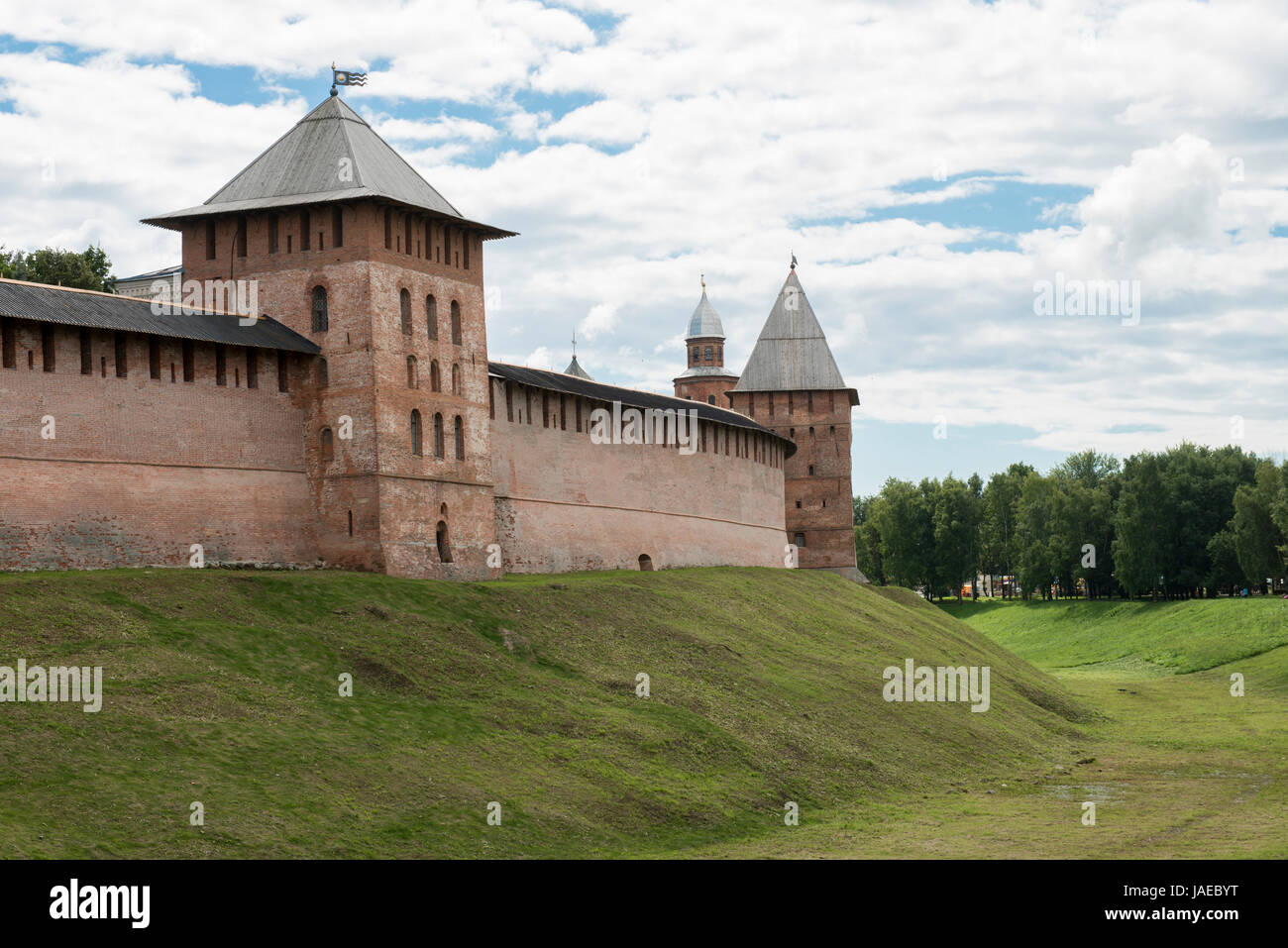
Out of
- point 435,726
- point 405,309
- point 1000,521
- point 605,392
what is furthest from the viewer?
point 1000,521

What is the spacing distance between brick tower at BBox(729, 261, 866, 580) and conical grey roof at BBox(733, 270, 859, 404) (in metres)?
0.04

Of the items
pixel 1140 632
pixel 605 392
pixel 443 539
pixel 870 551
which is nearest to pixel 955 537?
pixel 870 551

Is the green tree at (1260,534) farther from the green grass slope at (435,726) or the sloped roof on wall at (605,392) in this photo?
the green grass slope at (435,726)

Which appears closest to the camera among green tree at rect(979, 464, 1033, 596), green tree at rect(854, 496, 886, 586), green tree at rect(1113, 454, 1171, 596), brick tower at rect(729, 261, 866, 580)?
brick tower at rect(729, 261, 866, 580)

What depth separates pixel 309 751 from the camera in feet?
69.5

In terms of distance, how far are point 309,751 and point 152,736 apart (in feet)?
6.91

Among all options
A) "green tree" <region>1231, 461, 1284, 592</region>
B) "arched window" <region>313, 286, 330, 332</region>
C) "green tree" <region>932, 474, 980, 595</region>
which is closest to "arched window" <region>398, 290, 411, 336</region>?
"arched window" <region>313, 286, 330, 332</region>

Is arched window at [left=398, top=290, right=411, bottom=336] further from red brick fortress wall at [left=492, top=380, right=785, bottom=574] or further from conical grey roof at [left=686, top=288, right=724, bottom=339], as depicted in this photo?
conical grey roof at [left=686, top=288, right=724, bottom=339]

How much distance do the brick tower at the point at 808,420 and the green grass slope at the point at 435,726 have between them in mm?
23733

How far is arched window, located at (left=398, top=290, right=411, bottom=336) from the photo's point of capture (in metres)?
32.4

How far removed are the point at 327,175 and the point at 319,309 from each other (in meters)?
3.11

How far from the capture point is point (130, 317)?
28391 millimetres

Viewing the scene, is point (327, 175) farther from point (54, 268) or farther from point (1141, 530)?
point (1141, 530)
